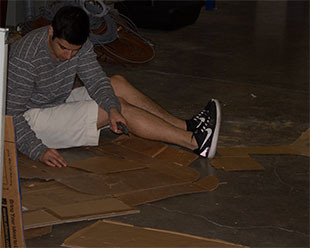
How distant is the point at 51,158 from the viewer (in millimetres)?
2939

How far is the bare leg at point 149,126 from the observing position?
10.5 ft

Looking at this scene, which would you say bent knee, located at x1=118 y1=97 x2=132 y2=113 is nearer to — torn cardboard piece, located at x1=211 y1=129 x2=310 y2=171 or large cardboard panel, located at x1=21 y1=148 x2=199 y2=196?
large cardboard panel, located at x1=21 y1=148 x2=199 y2=196

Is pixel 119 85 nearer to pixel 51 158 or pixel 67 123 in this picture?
pixel 67 123

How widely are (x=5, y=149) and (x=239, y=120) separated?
2639mm

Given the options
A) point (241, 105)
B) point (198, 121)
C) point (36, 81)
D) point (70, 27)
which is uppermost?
point (70, 27)

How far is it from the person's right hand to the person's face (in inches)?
17.3

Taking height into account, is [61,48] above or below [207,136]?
above

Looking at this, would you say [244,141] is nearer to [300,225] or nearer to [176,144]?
[176,144]

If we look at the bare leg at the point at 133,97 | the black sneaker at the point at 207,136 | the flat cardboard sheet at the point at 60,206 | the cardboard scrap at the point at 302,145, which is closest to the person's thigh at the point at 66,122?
the bare leg at the point at 133,97

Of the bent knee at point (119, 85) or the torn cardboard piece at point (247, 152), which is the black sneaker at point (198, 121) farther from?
the bent knee at point (119, 85)

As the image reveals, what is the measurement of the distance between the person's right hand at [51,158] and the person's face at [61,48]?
44 centimetres

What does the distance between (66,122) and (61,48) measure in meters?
0.48

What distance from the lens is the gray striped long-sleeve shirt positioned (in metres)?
2.90

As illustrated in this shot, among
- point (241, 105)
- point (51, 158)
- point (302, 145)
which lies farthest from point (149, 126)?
point (241, 105)
